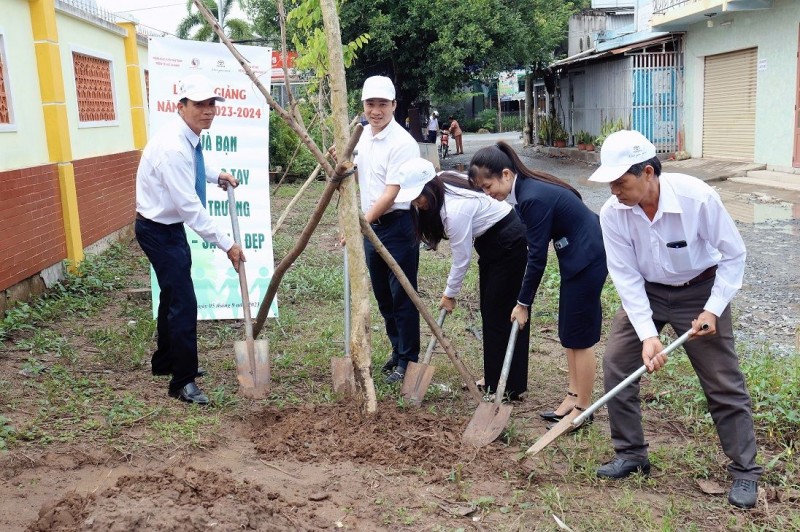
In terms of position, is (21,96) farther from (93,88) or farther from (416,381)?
(416,381)

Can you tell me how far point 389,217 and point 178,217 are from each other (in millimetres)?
1225

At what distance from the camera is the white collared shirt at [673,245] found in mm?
3041

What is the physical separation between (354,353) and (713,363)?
1800 millimetres

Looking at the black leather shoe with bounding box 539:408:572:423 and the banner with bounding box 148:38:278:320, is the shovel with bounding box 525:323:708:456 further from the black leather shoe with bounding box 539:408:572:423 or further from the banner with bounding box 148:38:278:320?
the banner with bounding box 148:38:278:320

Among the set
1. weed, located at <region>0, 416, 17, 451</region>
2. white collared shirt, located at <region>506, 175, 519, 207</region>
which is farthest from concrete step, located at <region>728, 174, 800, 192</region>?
weed, located at <region>0, 416, 17, 451</region>

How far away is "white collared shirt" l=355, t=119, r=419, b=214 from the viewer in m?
4.52

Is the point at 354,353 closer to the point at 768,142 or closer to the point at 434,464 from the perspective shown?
the point at 434,464

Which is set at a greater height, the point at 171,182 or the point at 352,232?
the point at 171,182

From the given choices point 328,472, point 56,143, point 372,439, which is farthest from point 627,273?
point 56,143

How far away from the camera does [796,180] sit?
13062 mm

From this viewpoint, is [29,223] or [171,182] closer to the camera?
[171,182]

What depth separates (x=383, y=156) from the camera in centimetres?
457

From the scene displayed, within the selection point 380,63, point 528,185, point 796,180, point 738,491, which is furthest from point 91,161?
point 380,63

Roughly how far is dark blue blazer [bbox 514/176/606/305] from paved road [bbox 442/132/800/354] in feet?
5.86
